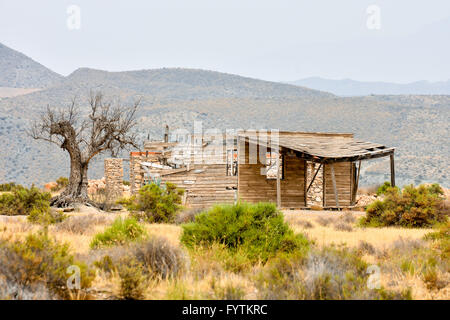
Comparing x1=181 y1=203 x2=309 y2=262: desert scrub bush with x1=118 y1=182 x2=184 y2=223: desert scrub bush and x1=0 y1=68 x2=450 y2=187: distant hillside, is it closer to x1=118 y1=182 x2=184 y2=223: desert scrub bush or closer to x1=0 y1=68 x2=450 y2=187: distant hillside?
x1=118 y1=182 x2=184 y2=223: desert scrub bush

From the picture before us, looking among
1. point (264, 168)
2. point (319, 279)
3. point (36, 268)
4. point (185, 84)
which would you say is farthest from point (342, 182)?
point (185, 84)

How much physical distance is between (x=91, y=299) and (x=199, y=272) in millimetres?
1529

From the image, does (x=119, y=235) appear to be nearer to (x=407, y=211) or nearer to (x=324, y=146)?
(x=407, y=211)

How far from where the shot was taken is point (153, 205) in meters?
14.0

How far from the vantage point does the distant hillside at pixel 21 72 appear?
346 feet

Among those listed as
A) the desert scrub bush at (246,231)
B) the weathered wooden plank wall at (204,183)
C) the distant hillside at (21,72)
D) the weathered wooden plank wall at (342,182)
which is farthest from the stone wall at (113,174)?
the distant hillside at (21,72)

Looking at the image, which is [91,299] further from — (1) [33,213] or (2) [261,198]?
(2) [261,198]

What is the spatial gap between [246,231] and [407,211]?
7995 millimetres

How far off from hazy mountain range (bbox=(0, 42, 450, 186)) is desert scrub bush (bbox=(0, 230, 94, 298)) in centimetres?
5253

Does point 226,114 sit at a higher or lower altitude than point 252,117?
higher

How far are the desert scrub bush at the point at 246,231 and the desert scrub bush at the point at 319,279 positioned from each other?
140 cm

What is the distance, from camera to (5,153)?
61531 millimetres

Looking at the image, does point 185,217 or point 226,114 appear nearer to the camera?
point 185,217

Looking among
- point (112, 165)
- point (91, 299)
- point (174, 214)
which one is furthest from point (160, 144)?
point (91, 299)
